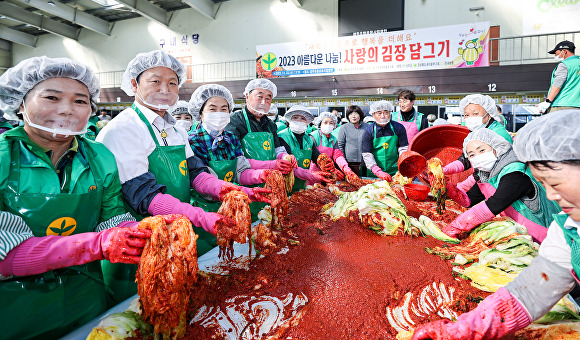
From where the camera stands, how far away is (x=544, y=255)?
117cm

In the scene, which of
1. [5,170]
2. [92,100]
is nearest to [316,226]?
[92,100]

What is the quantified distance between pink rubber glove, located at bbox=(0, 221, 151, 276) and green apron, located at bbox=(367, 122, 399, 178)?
3740mm

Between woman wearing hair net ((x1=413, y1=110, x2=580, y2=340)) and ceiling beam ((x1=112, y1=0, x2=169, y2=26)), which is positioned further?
ceiling beam ((x1=112, y1=0, x2=169, y2=26))

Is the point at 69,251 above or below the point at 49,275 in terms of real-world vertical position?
above

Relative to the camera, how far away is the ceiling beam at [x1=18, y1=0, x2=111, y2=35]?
1224 centimetres

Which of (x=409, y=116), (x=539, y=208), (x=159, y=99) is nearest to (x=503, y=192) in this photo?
(x=539, y=208)

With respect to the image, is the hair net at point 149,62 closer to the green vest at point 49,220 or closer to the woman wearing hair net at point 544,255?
the green vest at point 49,220

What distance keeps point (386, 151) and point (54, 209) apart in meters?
3.87

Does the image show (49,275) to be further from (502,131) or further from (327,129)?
(327,129)

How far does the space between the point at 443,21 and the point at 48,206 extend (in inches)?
450

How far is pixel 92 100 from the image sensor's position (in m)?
1.53

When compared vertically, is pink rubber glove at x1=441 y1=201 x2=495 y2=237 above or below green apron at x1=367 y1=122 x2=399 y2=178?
below

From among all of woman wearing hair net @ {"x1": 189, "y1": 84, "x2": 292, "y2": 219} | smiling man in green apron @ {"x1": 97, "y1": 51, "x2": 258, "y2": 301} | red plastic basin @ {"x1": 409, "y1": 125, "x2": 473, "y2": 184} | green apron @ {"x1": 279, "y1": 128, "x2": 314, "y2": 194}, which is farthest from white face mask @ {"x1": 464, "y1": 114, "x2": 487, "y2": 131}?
smiling man in green apron @ {"x1": 97, "y1": 51, "x2": 258, "y2": 301}

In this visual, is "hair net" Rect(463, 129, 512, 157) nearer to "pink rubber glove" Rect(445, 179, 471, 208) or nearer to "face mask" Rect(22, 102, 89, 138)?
"pink rubber glove" Rect(445, 179, 471, 208)
